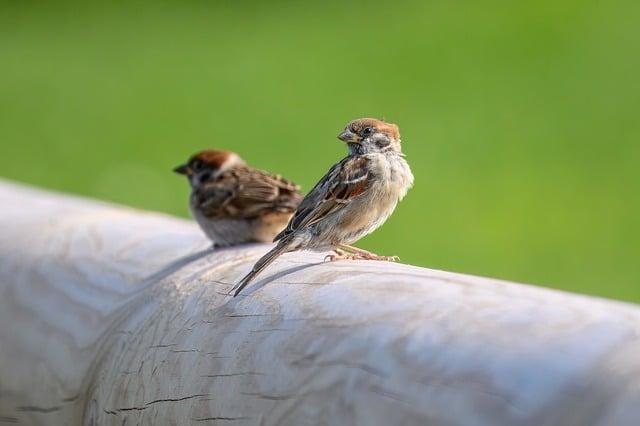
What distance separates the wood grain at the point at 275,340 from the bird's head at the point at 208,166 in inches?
57.5

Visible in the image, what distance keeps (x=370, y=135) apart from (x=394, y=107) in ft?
22.9

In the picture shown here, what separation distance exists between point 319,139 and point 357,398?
8.11 m

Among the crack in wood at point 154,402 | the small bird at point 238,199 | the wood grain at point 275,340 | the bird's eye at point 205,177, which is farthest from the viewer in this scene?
the bird's eye at point 205,177

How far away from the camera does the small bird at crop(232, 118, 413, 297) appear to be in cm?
354

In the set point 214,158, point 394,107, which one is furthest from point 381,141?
point 394,107

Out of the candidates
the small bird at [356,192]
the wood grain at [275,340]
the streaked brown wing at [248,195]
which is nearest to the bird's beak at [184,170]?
the streaked brown wing at [248,195]

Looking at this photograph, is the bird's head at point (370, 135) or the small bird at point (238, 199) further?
the small bird at point (238, 199)

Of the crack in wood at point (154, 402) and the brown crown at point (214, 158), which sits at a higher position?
the brown crown at point (214, 158)

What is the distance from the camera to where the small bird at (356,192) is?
3.54 m

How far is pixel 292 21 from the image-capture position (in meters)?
13.7

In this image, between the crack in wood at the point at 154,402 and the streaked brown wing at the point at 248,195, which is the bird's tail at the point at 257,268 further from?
the streaked brown wing at the point at 248,195

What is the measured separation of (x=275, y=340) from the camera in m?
2.30

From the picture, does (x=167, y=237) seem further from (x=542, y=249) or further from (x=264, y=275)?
(x=542, y=249)

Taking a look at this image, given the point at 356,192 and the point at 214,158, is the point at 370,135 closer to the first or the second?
the point at 356,192
